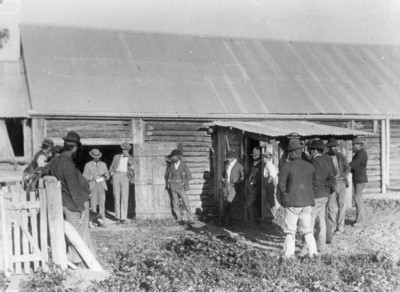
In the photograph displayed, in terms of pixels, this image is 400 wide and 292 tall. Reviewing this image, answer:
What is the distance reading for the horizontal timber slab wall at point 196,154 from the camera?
12.7 m

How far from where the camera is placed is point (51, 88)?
12484 millimetres

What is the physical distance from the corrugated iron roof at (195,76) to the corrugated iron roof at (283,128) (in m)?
0.50

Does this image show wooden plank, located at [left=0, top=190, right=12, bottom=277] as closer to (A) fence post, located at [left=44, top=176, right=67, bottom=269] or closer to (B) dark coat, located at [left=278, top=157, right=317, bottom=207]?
(A) fence post, located at [left=44, top=176, right=67, bottom=269]

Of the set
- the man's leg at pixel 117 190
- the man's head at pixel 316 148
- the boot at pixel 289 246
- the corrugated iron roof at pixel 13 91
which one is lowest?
the boot at pixel 289 246

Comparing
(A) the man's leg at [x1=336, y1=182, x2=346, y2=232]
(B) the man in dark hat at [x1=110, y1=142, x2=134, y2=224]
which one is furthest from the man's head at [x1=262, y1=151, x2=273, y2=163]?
(B) the man in dark hat at [x1=110, y1=142, x2=134, y2=224]

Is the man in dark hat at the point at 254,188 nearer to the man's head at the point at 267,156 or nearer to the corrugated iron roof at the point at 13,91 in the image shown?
the man's head at the point at 267,156

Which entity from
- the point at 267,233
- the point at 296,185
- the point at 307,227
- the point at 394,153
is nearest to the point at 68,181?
the point at 296,185

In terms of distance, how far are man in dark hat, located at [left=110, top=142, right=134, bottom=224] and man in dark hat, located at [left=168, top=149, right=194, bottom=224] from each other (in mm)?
983

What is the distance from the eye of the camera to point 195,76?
14375mm

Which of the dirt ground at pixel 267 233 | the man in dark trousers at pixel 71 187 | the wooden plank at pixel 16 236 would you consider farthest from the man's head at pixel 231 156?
the wooden plank at pixel 16 236

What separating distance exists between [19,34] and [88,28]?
2037mm

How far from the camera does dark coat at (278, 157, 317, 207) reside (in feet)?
25.0

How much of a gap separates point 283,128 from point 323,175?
12.2 feet

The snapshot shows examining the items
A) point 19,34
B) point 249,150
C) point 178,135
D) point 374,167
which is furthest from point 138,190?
point 374,167
